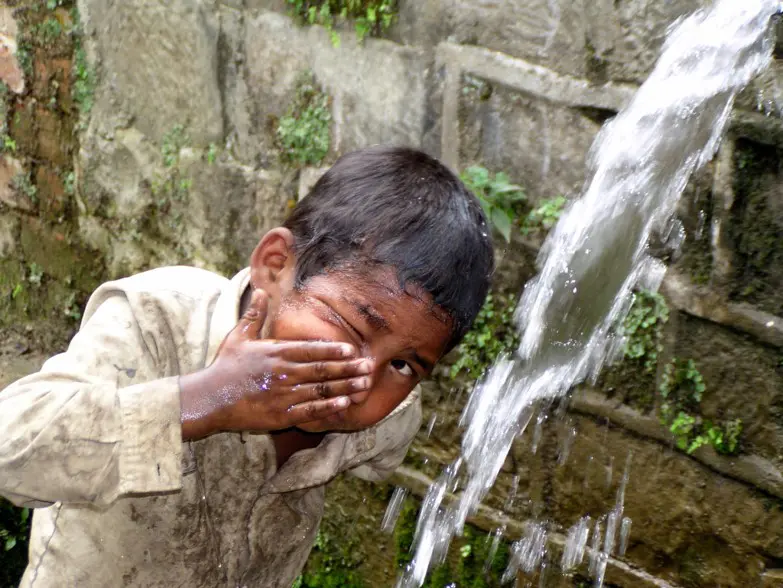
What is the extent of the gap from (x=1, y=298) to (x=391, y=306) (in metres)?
2.92

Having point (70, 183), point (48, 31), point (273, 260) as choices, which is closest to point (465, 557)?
point (273, 260)

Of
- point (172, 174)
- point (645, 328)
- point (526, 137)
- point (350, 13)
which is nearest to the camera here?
point (645, 328)

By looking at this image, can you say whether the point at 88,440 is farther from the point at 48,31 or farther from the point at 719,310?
the point at 48,31

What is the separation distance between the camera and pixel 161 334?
1923 millimetres

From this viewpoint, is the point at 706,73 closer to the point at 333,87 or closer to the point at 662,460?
the point at 662,460

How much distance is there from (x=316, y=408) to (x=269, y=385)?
0.09 meters

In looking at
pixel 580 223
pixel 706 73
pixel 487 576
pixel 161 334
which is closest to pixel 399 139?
pixel 580 223

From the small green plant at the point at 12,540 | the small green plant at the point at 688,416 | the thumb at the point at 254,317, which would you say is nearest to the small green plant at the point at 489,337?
the small green plant at the point at 688,416

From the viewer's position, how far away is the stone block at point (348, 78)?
275 cm

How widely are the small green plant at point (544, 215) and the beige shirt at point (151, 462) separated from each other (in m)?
0.58

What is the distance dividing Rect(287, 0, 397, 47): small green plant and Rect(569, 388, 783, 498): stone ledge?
117cm

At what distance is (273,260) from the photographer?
193 centimetres

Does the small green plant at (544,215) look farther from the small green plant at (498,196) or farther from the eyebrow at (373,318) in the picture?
the eyebrow at (373,318)

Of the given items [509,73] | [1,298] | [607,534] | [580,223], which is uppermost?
[509,73]
